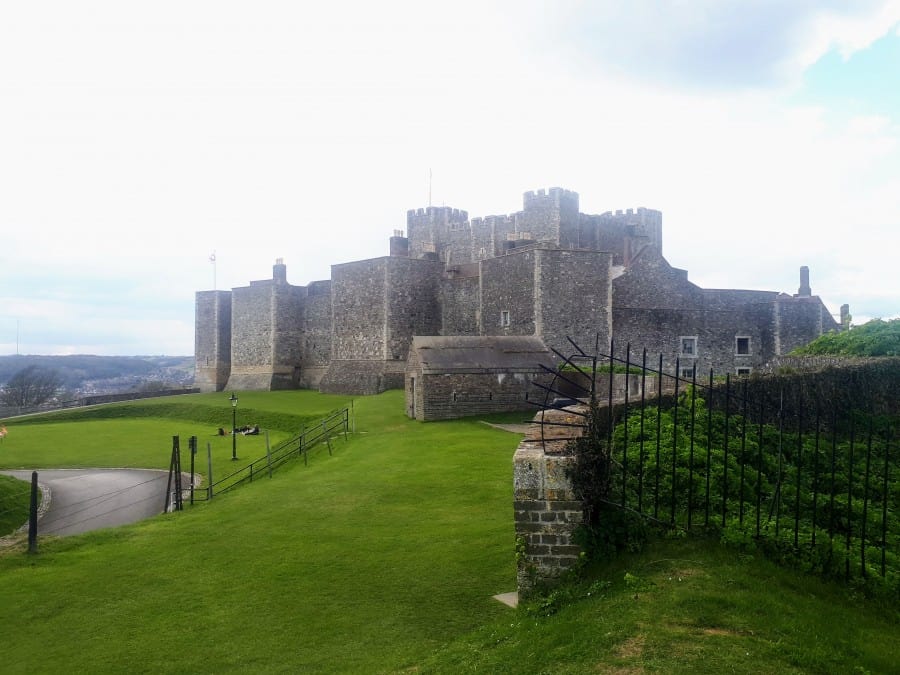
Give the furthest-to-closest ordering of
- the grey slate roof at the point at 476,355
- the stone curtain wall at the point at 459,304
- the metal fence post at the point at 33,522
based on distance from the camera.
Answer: the stone curtain wall at the point at 459,304 < the grey slate roof at the point at 476,355 < the metal fence post at the point at 33,522

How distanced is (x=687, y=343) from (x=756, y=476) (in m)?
26.8

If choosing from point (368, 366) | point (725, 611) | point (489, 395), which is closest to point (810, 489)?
point (725, 611)

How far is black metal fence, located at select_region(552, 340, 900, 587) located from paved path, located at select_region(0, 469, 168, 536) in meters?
13.2

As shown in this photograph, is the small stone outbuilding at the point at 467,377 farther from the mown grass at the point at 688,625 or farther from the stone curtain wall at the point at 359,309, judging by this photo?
the mown grass at the point at 688,625

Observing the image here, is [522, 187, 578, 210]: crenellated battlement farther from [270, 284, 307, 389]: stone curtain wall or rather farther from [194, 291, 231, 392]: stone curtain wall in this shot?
[194, 291, 231, 392]: stone curtain wall

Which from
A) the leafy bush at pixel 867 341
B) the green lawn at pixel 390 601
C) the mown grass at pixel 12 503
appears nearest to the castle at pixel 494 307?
the leafy bush at pixel 867 341

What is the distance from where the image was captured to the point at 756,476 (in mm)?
8430

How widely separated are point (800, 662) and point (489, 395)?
64.4ft

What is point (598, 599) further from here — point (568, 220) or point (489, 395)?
point (568, 220)

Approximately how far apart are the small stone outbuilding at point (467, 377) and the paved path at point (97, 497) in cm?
913

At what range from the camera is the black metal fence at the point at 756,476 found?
6652mm

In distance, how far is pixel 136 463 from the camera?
84.4 feet

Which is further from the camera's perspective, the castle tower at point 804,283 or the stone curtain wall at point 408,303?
the castle tower at point 804,283

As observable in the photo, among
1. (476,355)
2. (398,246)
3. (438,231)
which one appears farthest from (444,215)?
(476,355)
